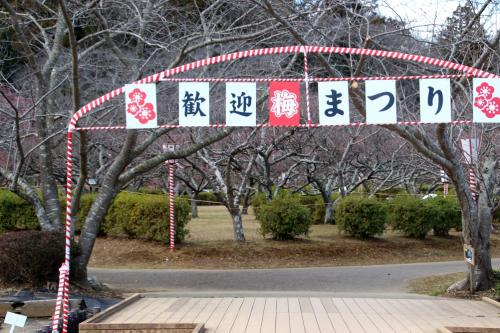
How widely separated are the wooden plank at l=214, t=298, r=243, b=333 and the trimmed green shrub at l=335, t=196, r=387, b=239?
9.77m

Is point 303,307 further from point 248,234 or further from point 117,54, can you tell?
point 248,234

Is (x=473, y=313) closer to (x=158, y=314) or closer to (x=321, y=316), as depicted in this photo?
(x=321, y=316)

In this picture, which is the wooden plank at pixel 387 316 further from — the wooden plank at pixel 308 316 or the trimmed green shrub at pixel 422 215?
the trimmed green shrub at pixel 422 215

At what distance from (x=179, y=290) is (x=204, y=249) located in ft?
15.5

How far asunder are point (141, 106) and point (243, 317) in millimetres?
3493

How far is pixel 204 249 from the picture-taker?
17.4 metres

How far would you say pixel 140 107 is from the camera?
9094mm

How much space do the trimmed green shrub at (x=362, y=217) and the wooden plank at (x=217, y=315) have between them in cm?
977

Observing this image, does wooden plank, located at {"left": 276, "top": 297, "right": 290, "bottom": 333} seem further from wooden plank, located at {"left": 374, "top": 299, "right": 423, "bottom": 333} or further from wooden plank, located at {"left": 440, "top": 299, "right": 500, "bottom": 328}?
wooden plank, located at {"left": 440, "top": 299, "right": 500, "bottom": 328}

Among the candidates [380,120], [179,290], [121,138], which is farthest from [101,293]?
[121,138]

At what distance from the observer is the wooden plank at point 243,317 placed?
7.61m

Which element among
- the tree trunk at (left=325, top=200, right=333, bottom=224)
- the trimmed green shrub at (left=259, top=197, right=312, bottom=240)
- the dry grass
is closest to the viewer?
the dry grass

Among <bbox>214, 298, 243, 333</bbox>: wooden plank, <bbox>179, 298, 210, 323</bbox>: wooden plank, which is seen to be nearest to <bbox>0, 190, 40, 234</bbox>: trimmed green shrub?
<bbox>179, 298, 210, 323</bbox>: wooden plank

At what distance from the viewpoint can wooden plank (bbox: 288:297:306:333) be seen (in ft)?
24.8
